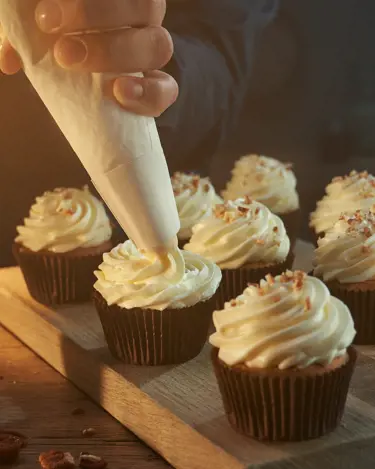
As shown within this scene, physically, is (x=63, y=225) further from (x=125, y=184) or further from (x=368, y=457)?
(x=368, y=457)

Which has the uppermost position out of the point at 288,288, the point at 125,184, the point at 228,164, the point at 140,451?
the point at 125,184

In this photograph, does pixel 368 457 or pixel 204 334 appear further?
pixel 204 334

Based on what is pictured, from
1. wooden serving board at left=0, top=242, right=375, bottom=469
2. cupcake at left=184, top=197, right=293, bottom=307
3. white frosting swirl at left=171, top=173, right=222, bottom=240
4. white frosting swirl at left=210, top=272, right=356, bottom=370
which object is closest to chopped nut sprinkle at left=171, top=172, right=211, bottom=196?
white frosting swirl at left=171, top=173, right=222, bottom=240

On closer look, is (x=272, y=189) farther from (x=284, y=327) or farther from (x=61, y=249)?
(x=284, y=327)

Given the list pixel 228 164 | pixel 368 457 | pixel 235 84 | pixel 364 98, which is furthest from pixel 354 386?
pixel 364 98

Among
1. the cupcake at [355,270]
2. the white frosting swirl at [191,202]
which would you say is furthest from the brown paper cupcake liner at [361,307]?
the white frosting swirl at [191,202]

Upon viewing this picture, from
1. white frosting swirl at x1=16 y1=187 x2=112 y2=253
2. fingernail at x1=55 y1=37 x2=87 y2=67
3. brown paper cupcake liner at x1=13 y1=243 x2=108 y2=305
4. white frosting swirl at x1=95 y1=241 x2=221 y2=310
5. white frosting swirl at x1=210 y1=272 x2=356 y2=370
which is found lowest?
brown paper cupcake liner at x1=13 y1=243 x2=108 y2=305

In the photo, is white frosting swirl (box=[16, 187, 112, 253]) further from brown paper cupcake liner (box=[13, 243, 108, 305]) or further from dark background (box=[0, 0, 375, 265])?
dark background (box=[0, 0, 375, 265])
